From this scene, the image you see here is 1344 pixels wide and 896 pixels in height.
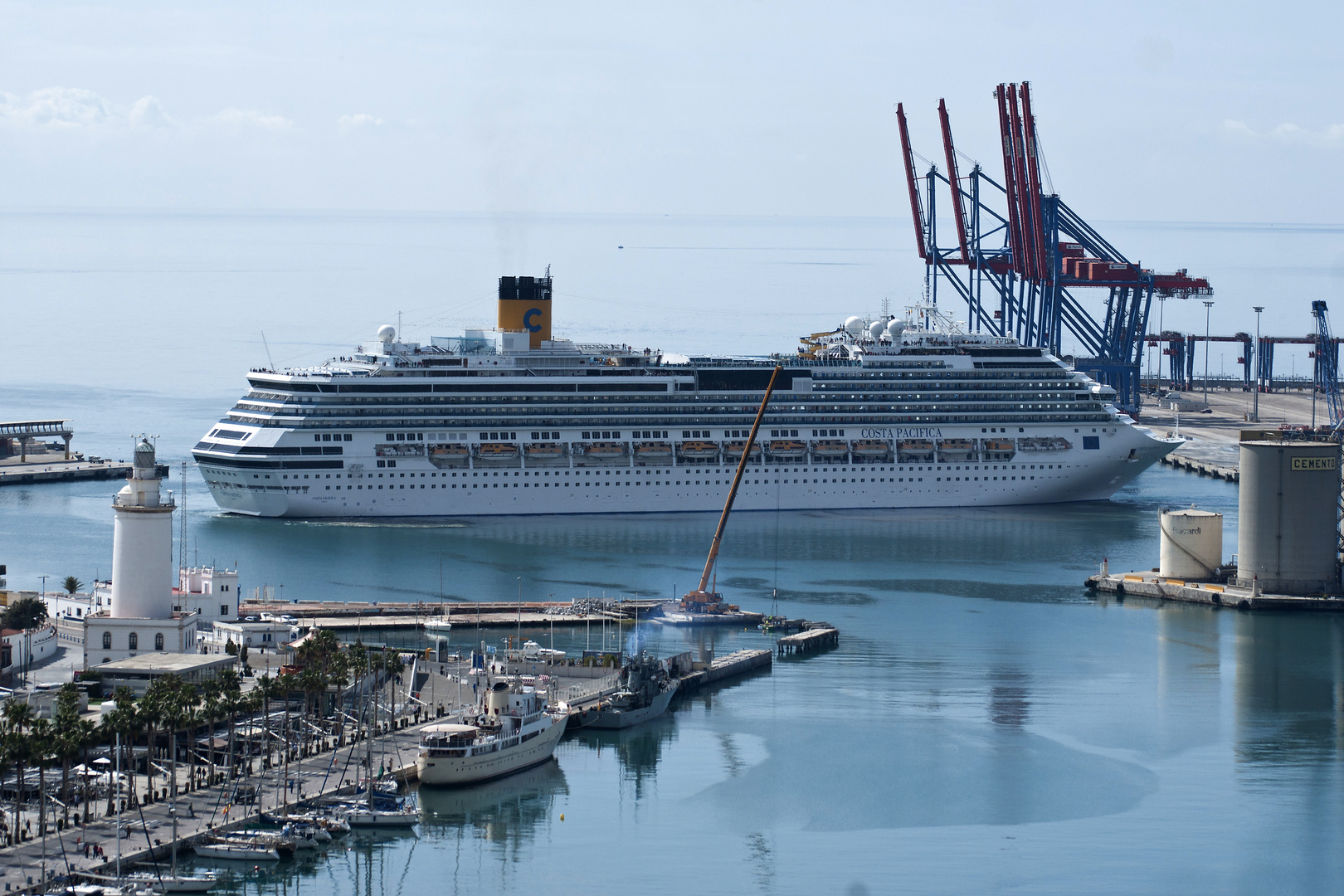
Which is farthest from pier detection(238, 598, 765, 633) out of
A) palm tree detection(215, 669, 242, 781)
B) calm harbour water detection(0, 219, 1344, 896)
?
palm tree detection(215, 669, 242, 781)

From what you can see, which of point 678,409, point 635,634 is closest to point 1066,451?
point 678,409

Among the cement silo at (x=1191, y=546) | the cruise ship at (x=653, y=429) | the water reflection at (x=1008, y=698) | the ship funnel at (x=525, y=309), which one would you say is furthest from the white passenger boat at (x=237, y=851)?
the ship funnel at (x=525, y=309)

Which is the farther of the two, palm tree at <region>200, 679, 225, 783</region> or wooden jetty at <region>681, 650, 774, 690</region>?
wooden jetty at <region>681, 650, 774, 690</region>

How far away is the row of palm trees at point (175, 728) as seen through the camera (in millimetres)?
26688

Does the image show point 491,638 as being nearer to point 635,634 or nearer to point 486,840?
point 635,634

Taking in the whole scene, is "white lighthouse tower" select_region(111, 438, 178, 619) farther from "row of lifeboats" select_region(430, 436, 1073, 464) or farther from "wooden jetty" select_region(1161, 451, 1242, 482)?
"wooden jetty" select_region(1161, 451, 1242, 482)

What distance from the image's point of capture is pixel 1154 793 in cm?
3134

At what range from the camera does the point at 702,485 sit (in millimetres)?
58312

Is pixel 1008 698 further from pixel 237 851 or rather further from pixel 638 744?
pixel 237 851

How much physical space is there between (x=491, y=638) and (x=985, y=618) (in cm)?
1133

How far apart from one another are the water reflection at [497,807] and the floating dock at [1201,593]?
20.5 metres

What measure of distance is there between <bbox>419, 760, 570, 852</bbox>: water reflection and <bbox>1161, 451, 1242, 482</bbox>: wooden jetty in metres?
42.9

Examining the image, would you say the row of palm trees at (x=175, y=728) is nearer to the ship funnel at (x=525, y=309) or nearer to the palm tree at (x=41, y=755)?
the palm tree at (x=41, y=755)

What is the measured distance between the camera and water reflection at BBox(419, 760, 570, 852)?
28.8 meters
